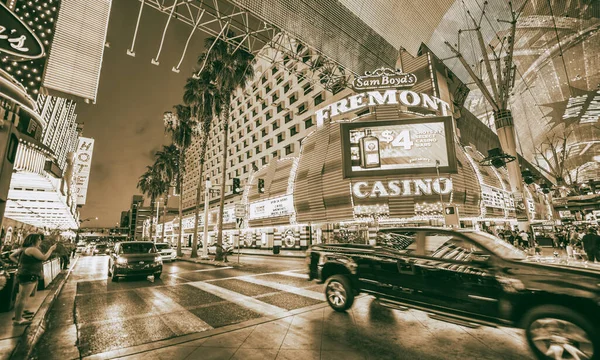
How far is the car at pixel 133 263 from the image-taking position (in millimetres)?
10898

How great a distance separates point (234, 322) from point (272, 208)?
20.2m

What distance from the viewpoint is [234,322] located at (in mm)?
5227

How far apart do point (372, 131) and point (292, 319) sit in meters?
17.7

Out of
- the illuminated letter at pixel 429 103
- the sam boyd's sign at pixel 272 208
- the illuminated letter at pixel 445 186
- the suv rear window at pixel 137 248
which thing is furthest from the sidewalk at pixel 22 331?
the illuminated letter at pixel 429 103

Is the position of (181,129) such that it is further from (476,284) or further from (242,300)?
(476,284)

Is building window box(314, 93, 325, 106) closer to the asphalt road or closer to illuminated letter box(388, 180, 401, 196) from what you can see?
illuminated letter box(388, 180, 401, 196)

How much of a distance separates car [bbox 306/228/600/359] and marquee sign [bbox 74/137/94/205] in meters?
33.4

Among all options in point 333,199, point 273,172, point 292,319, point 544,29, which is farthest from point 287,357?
point 544,29

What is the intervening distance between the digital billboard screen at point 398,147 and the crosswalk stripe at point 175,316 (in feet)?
47.3

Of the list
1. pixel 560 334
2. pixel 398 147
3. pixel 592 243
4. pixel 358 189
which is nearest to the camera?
pixel 560 334

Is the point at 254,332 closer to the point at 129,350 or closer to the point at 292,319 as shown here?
the point at 292,319

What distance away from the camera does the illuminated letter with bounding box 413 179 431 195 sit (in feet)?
61.1

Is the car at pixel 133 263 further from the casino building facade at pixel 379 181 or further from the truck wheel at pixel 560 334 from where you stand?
the truck wheel at pixel 560 334

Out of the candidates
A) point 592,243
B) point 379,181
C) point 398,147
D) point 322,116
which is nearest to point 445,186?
point 398,147
